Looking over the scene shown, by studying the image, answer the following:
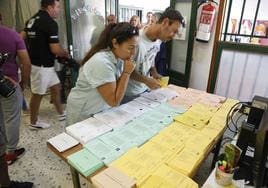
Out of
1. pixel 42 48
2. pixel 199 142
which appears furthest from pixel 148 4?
pixel 199 142

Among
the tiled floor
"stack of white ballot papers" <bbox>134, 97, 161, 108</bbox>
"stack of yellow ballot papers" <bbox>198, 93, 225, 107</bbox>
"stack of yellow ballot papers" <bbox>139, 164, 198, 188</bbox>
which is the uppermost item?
"stack of yellow ballot papers" <bbox>198, 93, 225, 107</bbox>

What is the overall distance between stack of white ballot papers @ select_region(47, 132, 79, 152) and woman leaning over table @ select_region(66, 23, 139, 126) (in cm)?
30

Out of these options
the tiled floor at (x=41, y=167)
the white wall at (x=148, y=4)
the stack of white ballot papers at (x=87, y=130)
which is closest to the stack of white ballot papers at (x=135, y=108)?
the stack of white ballot papers at (x=87, y=130)

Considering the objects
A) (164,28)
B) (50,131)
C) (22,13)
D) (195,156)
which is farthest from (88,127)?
(22,13)

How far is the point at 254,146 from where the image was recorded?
93 centimetres

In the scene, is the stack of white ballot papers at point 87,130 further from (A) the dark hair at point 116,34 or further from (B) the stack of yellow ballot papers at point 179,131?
(A) the dark hair at point 116,34

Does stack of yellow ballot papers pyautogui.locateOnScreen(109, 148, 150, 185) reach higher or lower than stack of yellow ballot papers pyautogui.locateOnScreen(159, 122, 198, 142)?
lower

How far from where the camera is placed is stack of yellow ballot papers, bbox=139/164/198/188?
815 millimetres

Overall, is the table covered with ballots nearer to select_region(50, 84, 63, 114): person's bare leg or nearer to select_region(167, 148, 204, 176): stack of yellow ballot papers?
select_region(167, 148, 204, 176): stack of yellow ballot papers

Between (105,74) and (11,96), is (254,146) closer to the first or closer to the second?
(105,74)

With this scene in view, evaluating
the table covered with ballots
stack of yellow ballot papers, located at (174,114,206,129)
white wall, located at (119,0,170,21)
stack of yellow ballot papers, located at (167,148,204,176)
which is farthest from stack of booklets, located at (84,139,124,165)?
white wall, located at (119,0,170,21)

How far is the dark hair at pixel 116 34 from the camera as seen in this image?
1.25 metres

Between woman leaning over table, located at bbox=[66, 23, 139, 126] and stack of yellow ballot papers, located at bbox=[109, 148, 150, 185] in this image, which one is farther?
woman leaning over table, located at bbox=[66, 23, 139, 126]

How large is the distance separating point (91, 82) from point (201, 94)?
95cm
